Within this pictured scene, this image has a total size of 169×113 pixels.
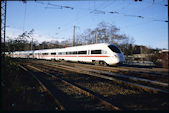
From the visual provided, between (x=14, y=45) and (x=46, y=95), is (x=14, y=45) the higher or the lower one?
the higher one

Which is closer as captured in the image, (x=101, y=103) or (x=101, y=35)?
(x=101, y=103)

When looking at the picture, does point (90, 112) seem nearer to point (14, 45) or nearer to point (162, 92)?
point (162, 92)

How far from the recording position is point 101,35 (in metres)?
46.1

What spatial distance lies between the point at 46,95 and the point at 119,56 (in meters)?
12.1

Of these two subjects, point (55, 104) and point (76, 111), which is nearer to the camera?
point (76, 111)

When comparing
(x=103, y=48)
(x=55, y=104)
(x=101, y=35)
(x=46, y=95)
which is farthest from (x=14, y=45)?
(x=101, y=35)

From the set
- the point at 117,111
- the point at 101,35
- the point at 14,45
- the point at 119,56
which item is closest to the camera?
the point at 117,111

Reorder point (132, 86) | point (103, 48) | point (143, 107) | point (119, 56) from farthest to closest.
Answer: point (103, 48), point (119, 56), point (132, 86), point (143, 107)

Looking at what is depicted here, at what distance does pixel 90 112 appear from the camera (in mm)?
4535

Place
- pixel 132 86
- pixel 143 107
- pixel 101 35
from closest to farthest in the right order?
pixel 143 107 < pixel 132 86 < pixel 101 35

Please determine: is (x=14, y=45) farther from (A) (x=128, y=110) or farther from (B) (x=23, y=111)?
(A) (x=128, y=110)

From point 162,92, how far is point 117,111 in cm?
275

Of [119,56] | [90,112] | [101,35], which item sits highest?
[101,35]

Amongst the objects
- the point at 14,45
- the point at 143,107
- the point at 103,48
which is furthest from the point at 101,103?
the point at 103,48
